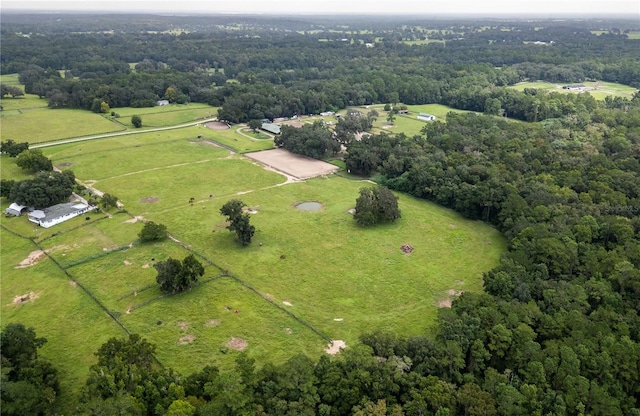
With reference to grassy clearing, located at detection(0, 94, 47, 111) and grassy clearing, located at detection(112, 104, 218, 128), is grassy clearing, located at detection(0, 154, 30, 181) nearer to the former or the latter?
grassy clearing, located at detection(112, 104, 218, 128)

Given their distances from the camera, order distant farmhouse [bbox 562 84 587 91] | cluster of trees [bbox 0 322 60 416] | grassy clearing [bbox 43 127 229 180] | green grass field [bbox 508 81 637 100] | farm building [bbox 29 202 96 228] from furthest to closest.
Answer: distant farmhouse [bbox 562 84 587 91], green grass field [bbox 508 81 637 100], grassy clearing [bbox 43 127 229 180], farm building [bbox 29 202 96 228], cluster of trees [bbox 0 322 60 416]

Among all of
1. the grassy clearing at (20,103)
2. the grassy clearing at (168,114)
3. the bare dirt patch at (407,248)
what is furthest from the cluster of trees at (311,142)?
the grassy clearing at (20,103)

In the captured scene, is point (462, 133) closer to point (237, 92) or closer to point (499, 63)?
point (237, 92)

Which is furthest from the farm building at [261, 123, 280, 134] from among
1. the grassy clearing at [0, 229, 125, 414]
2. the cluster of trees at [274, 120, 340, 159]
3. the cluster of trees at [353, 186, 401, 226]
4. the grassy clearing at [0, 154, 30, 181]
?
the grassy clearing at [0, 229, 125, 414]

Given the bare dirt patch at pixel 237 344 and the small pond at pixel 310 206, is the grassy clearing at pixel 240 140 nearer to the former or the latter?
the small pond at pixel 310 206

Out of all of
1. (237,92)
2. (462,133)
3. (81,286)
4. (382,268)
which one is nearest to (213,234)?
(81,286)

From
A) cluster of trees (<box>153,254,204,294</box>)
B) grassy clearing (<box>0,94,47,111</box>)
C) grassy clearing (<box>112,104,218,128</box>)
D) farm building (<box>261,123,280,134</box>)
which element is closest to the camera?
cluster of trees (<box>153,254,204,294</box>)
